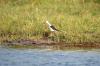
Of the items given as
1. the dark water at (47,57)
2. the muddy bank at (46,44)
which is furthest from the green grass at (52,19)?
the dark water at (47,57)

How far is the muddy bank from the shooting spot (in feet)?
50.9

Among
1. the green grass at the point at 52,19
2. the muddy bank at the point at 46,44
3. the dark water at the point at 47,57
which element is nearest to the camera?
the dark water at the point at 47,57

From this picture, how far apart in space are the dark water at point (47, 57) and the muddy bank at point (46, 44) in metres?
0.58

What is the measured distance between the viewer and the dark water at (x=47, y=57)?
43.6 ft

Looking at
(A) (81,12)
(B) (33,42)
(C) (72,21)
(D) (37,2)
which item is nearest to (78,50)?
(B) (33,42)

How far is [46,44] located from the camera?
52.1ft

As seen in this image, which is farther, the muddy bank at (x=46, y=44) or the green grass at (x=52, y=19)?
the green grass at (x=52, y=19)

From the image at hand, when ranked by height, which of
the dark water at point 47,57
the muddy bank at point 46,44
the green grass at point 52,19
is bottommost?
the dark water at point 47,57

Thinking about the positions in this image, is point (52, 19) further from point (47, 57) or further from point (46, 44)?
point (47, 57)

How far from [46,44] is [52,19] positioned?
8.28ft

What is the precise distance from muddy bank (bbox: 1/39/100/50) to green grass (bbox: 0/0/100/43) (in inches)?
7.7

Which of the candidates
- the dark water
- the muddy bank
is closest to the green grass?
the muddy bank

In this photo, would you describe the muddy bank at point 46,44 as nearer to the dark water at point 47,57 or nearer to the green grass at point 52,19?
the green grass at point 52,19

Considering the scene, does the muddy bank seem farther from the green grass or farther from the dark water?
the dark water
